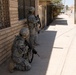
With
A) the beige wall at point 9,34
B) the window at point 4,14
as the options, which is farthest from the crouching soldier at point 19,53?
the window at point 4,14

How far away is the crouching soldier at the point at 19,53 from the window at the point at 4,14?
1.10 meters

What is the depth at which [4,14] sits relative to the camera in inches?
259

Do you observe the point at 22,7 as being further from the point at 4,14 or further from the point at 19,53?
the point at 19,53

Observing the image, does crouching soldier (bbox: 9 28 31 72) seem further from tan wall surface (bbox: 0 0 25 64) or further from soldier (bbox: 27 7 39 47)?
soldier (bbox: 27 7 39 47)

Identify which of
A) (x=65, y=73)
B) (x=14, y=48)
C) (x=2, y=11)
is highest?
(x=2, y=11)

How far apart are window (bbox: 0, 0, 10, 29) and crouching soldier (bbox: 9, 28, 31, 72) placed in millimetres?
1095

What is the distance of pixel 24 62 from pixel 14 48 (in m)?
0.49

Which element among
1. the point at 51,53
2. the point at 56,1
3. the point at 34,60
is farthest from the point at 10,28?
the point at 56,1

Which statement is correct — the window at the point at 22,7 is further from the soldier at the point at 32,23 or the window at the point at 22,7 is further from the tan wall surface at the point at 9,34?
the tan wall surface at the point at 9,34

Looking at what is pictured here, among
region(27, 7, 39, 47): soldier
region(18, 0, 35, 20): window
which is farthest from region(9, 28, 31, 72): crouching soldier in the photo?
region(18, 0, 35, 20): window

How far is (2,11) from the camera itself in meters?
6.45

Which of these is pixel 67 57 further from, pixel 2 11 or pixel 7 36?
pixel 2 11

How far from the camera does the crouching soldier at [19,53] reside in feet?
17.6

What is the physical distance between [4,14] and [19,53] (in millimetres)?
1708
